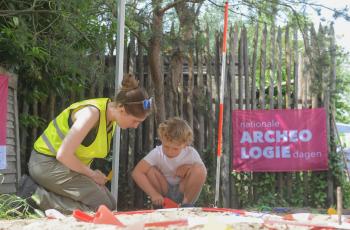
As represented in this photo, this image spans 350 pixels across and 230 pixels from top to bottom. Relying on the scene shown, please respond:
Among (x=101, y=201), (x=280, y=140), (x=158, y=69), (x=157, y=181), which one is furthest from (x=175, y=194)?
(x=280, y=140)

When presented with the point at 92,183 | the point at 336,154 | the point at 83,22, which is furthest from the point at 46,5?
the point at 336,154

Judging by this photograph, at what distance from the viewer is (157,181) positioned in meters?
3.91

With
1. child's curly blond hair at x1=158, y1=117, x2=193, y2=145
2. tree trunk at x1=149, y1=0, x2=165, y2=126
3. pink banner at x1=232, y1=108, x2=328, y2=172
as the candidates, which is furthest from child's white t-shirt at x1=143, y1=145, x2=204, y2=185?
pink banner at x1=232, y1=108, x2=328, y2=172

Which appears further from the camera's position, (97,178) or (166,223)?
(97,178)

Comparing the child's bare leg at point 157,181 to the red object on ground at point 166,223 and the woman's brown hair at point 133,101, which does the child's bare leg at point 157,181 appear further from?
the red object on ground at point 166,223

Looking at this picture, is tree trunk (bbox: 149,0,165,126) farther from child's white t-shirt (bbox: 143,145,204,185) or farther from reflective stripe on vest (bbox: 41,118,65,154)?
reflective stripe on vest (bbox: 41,118,65,154)

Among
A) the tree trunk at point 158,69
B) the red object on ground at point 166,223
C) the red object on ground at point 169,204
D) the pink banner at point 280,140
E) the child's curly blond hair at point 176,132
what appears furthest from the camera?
the pink banner at point 280,140

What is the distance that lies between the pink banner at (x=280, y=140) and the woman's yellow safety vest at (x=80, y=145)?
120 inches

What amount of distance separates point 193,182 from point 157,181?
0.28 m

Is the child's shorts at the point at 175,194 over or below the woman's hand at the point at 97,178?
below

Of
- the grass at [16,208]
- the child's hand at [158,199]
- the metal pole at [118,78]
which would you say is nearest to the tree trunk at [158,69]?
the metal pole at [118,78]

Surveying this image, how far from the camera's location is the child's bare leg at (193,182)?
12.5 feet

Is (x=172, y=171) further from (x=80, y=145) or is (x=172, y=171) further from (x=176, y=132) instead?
(x=80, y=145)

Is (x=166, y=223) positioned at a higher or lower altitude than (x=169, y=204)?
higher
